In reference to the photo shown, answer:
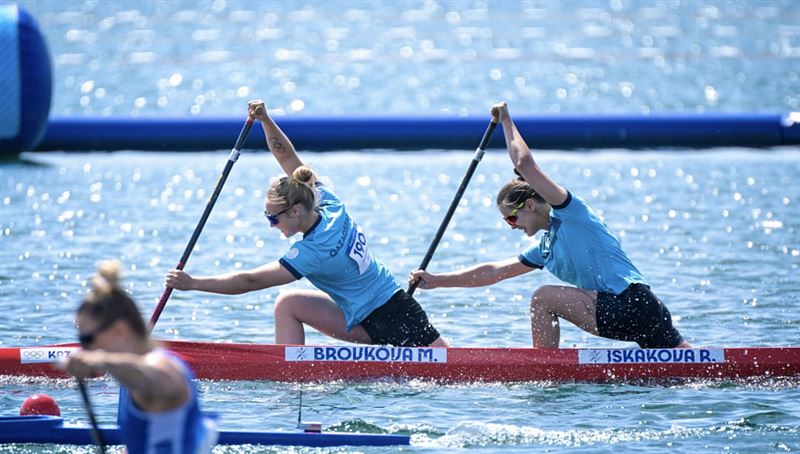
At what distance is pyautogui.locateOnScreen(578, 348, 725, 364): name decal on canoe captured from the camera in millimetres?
7582

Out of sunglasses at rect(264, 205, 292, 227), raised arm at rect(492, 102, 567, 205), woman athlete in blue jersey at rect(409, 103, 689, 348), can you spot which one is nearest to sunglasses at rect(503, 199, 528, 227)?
woman athlete in blue jersey at rect(409, 103, 689, 348)

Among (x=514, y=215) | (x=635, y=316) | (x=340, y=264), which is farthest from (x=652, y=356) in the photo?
(x=340, y=264)

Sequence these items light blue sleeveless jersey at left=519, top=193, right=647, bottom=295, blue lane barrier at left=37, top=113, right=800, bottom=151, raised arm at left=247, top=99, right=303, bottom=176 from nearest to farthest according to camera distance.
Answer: light blue sleeveless jersey at left=519, top=193, right=647, bottom=295, raised arm at left=247, top=99, right=303, bottom=176, blue lane barrier at left=37, top=113, right=800, bottom=151

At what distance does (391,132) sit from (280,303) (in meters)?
9.97

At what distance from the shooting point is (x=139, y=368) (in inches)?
169

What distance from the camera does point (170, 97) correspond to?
2305cm

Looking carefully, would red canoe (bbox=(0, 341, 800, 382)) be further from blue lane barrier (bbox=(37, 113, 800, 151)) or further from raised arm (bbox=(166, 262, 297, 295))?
blue lane barrier (bbox=(37, 113, 800, 151))

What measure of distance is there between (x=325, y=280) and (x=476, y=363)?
0.88 metres

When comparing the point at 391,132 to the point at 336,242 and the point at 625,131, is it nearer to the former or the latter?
the point at 625,131

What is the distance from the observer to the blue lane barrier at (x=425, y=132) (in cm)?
1712

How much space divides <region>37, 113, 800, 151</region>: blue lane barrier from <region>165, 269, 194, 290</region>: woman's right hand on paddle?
9.78 meters

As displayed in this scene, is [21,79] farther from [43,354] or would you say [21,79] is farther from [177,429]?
[177,429]

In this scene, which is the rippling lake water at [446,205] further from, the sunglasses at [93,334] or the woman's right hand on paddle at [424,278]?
the sunglasses at [93,334]

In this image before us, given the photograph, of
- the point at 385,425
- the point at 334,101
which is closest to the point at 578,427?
the point at 385,425
